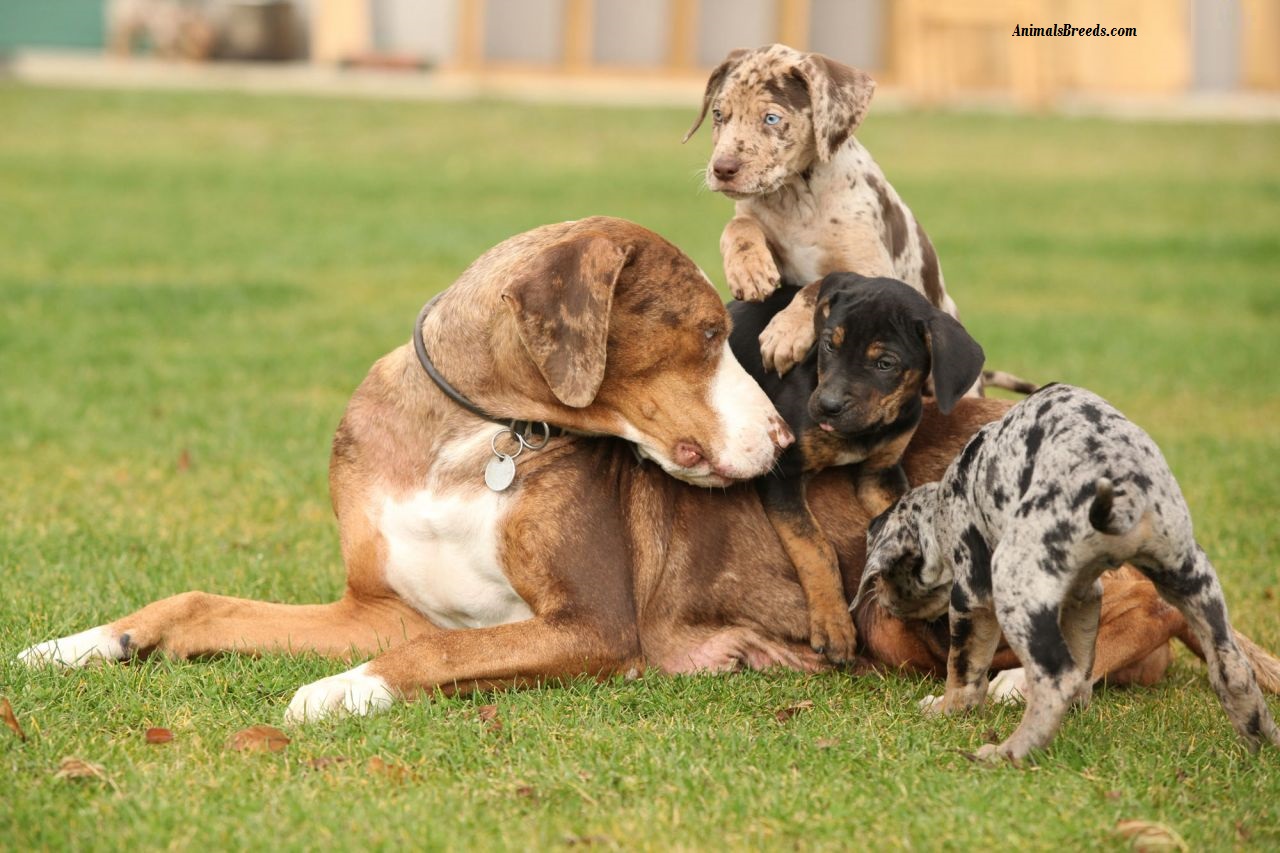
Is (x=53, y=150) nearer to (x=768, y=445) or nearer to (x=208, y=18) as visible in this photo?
(x=208, y=18)

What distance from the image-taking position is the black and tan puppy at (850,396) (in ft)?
17.2

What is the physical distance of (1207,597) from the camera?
4.54m

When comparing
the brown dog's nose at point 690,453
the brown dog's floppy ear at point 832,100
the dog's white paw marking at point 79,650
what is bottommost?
the dog's white paw marking at point 79,650

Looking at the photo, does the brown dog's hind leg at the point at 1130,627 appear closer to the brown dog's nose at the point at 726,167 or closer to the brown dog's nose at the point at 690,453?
the brown dog's nose at the point at 690,453

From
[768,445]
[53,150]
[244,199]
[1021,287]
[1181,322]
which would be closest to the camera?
[768,445]

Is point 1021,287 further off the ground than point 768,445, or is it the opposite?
point 768,445

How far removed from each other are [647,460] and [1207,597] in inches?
75.3

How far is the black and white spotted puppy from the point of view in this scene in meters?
4.45

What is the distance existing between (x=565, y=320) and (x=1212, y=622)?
6.80ft

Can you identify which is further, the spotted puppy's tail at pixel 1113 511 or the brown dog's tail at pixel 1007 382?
the brown dog's tail at pixel 1007 382

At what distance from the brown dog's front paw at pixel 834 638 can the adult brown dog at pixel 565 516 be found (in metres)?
0.10

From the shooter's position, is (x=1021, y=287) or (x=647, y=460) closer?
(x=647, y=460)

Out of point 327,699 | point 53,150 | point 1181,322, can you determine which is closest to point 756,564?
point 327,699

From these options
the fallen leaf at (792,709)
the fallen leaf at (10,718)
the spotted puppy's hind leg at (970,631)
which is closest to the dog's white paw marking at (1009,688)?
the spotted puppy's hind leg at (970,631)
